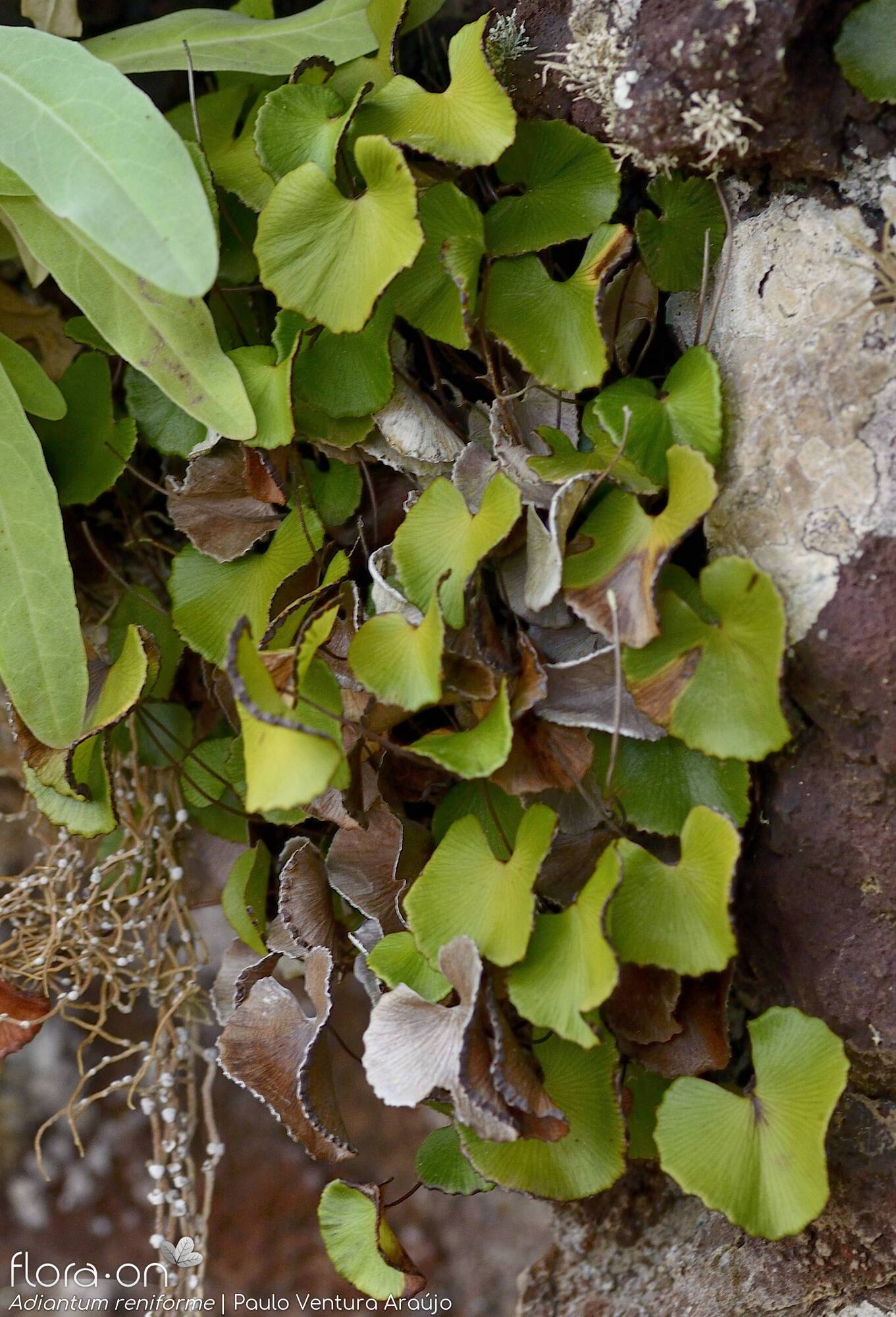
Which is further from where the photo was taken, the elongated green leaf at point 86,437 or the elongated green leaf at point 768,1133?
the elongated green leaf at point 86,437

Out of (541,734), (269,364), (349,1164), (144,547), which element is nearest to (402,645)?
(541,734)

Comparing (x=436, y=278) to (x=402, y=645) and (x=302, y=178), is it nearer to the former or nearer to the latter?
(x=302, y=178)

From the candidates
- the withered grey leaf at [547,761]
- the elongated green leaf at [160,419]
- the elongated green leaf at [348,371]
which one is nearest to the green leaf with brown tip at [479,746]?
the withered grey leaf at [547,761]

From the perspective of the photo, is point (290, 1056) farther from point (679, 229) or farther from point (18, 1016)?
point (679, 229)

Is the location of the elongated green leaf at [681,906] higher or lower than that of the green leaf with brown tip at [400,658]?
lower

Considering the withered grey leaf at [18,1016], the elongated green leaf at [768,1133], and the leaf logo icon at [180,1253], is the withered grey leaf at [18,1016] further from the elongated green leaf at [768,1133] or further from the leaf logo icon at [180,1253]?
the elongated green leaf at [768,1133]
